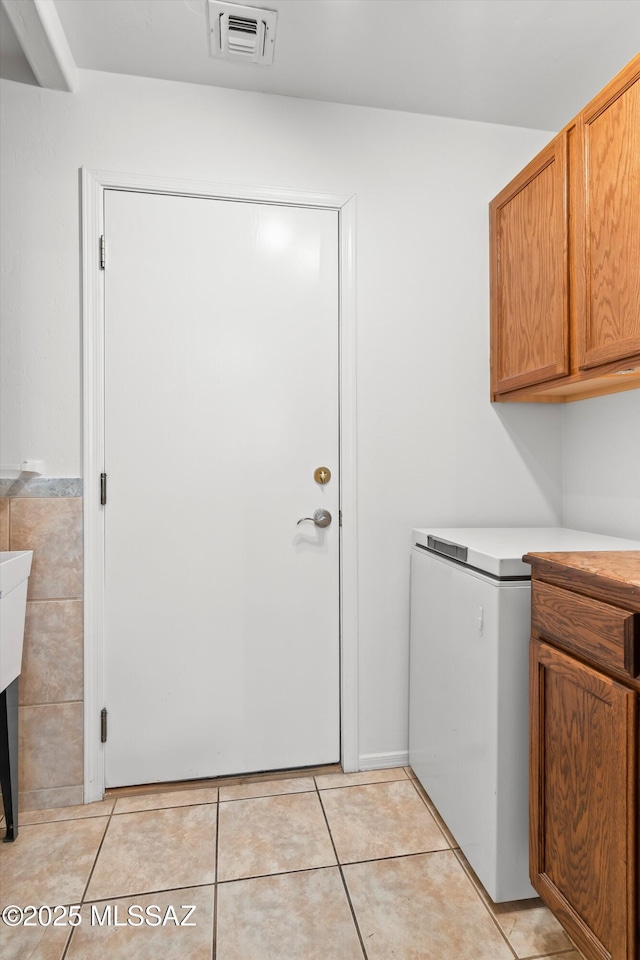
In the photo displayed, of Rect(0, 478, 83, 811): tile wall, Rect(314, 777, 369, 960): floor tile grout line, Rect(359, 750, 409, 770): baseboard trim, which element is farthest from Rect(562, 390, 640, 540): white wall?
Rect(0, 478, 83, 811): tile wall

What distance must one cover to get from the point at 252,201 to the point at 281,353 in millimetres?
553

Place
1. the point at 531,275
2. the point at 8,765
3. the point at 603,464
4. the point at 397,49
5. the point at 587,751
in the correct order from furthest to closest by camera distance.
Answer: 1. the point at 603,464
2. the point at 531,275
3. the point at 397,49
4. the point at 8,765
5. the point at 587,751

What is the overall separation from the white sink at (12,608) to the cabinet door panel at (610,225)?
1.81m

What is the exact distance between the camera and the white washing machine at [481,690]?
138cm

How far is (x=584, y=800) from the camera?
1.15 meters

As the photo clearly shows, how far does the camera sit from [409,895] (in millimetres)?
1432

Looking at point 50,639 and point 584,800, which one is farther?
point 50,639

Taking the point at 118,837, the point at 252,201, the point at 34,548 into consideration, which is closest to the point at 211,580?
the point at 34,548

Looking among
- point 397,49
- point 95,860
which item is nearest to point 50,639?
point 95,860

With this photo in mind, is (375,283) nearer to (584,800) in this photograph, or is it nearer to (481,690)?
(481,690)

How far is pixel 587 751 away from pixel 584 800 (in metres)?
0.11

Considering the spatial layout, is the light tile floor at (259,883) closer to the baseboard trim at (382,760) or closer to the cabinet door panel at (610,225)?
the baseboard trim at (382,760)

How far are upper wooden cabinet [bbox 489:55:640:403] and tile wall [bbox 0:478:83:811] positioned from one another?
1.62 meters

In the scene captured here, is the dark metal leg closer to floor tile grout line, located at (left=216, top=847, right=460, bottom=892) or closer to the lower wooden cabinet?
floor tile grout line, located at (left=216, top=847, right=460, bottom=892)
